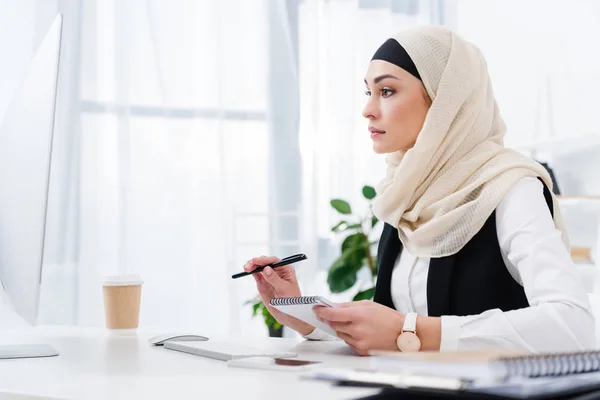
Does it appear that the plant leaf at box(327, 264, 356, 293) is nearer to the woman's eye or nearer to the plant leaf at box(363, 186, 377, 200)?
the plant leaf at box(363, 186, 377, 200)

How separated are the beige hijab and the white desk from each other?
1.10ft

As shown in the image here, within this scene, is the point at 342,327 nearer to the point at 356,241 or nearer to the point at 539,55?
the point at 356,241

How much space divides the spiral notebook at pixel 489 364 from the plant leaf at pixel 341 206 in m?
2.75

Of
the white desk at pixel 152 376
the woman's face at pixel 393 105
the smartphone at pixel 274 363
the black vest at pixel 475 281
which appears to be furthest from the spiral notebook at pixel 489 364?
the woman's face at pixel 393 105

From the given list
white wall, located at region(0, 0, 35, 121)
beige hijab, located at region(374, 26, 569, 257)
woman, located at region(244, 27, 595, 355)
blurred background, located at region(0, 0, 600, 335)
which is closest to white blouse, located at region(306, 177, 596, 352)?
woman, located at region(244, 27, 595, 355)

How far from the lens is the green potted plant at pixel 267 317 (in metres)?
3.15

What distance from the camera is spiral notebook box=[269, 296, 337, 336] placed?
1.10 metres

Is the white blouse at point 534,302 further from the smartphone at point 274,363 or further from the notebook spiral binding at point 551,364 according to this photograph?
the notebook spiral binding at point 551,364

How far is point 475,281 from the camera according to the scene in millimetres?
1386

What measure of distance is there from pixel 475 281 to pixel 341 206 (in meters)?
1.94

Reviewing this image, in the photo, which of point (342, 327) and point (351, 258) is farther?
point (351, 258)

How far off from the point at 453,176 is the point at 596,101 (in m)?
1.70

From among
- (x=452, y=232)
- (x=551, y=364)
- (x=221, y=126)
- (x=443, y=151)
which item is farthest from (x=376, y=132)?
(x=221, y=126)

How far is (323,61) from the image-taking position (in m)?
3.62
